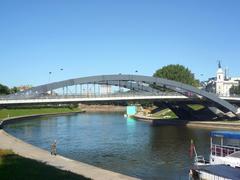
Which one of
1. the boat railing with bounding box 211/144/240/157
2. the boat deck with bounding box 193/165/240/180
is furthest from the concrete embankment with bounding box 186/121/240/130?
the boat deck with bounding box 193/165/240/180

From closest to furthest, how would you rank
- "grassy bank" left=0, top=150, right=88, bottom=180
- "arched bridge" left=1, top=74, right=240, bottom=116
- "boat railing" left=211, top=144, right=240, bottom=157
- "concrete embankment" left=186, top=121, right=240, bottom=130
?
"grassy bank" left=0, top=150, right=88, bottom=180
"boat railing" left=211, top=144, right=240, bottom=157
"arched bridge" left=1, top=74, right=240, bottom=116
"concrete embankment" left=186, top=121, right=240, bottom=130

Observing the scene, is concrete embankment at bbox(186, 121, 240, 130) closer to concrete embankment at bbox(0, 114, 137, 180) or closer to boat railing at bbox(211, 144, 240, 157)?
boat railing at bbox(211, 144, 240, 157)

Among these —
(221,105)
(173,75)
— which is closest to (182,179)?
(221,105)

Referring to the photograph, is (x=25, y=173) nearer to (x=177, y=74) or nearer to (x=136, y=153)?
(x=136, y=153)

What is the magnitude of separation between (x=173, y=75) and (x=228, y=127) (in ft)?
214

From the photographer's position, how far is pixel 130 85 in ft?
259

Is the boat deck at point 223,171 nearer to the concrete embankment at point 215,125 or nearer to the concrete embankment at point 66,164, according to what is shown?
the concrete embankment at point 66,164

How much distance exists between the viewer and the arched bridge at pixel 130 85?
215 ft

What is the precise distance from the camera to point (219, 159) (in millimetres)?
29594

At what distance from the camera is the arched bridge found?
65.6 metres

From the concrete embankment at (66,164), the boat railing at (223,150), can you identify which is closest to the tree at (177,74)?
the concrete embankment at (66,164)

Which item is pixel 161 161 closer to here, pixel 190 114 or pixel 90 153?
pixel 90 153

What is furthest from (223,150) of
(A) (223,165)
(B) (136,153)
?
(B) (136,153)

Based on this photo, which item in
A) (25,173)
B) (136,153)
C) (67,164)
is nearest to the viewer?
(25,173)
